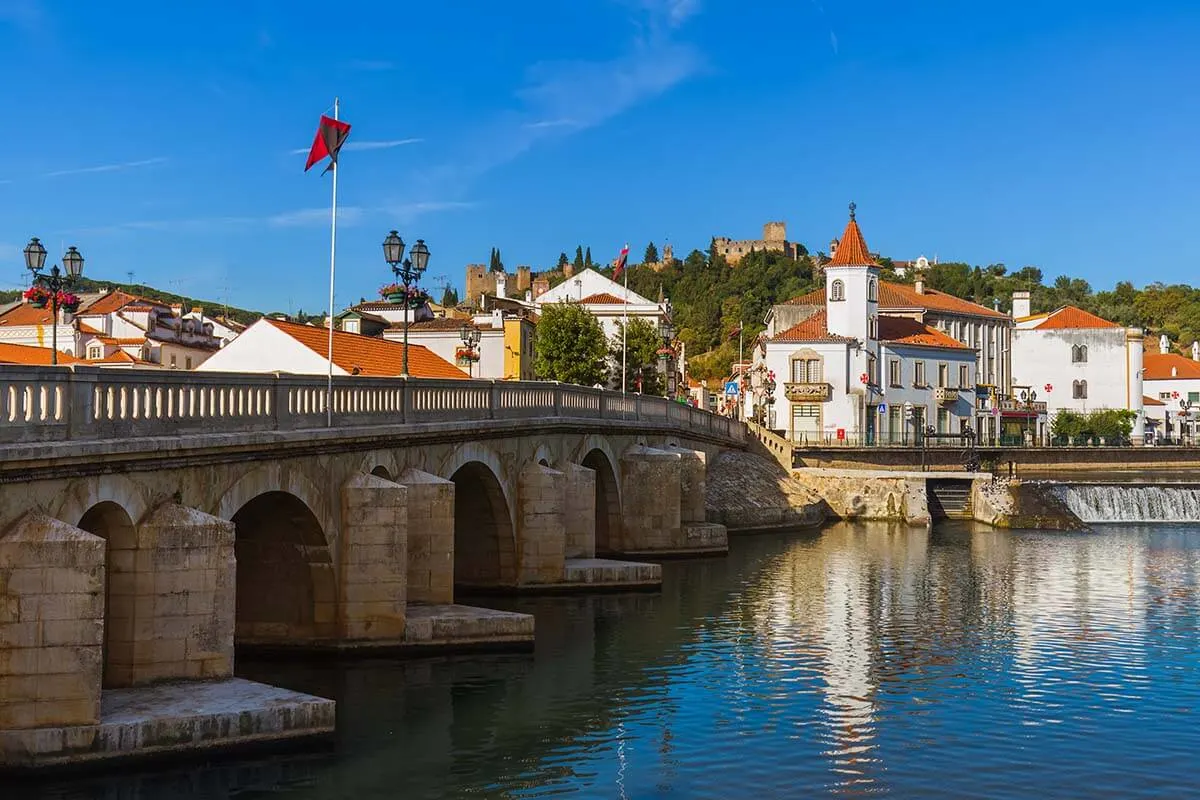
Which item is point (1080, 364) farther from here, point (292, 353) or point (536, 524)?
point (536, 524)

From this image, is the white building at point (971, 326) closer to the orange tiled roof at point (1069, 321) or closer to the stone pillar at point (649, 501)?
Result: the orange tiled roof at point (1069, 321)

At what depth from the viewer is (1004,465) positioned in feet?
289

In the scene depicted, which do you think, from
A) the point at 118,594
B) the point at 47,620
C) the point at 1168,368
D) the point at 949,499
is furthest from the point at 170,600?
the point at 1168,368

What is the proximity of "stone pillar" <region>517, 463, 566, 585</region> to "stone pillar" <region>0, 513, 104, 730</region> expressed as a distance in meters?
21.9

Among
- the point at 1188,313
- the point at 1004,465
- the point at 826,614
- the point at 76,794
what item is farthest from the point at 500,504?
the point at 1188,313

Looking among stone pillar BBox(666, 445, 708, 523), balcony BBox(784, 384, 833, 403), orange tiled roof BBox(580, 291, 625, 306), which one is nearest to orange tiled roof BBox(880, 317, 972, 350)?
balcony BBox(784, 384, 833, 403)

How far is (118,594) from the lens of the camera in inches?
820

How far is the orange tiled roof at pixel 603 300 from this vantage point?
11507 centimetres

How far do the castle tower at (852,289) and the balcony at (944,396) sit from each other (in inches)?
284

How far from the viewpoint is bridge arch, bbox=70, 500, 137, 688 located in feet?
68.1

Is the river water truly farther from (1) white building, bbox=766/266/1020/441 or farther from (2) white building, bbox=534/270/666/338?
(2) white building, bbox=534/270/666/338

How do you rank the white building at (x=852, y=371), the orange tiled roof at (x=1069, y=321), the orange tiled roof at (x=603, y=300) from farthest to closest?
the orange tiled roof at (x=603, y=300) → the orange tiled roof at (x=1069, y=321) → the white building at (x=852, y=371)

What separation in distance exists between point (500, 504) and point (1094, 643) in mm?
16300

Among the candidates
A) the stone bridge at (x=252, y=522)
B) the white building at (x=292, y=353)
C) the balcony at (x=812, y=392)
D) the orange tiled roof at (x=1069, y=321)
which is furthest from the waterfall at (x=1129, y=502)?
the white building at (x=292, y=353)
